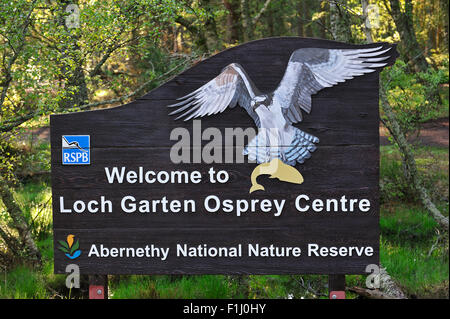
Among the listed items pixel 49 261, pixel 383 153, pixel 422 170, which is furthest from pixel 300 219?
pixel 383 153

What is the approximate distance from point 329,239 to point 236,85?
1.23 meters

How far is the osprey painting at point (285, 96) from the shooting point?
3.27 metres

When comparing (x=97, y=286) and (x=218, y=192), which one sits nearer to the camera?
(x=218, y=192)

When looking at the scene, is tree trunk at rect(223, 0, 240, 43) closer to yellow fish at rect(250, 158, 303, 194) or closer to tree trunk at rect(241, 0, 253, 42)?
tree trunk at rect(241, 0, 253, 42)

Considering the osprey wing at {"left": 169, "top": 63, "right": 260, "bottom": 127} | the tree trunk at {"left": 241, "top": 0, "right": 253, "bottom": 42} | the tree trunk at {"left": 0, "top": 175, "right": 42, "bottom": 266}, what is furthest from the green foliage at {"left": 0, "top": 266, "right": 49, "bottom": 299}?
the tree trunk at {"left": 241, "top": 0, "right": 253, "bottom": 42}

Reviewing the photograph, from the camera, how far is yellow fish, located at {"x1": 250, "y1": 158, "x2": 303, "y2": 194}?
10.8 feet

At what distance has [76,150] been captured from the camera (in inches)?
132

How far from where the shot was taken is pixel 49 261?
534cm

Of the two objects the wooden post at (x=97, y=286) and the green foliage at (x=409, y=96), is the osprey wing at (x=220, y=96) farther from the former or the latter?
the green foliage at (x=409, y=96)

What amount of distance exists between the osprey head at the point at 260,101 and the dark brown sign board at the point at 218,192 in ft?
0.24

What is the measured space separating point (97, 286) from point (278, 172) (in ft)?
5.16

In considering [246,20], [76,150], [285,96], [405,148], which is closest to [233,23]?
[246,20]

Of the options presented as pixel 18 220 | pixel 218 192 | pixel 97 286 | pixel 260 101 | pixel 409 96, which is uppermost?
pixel 409 96

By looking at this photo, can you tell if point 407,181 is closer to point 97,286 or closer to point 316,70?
point 316,70
